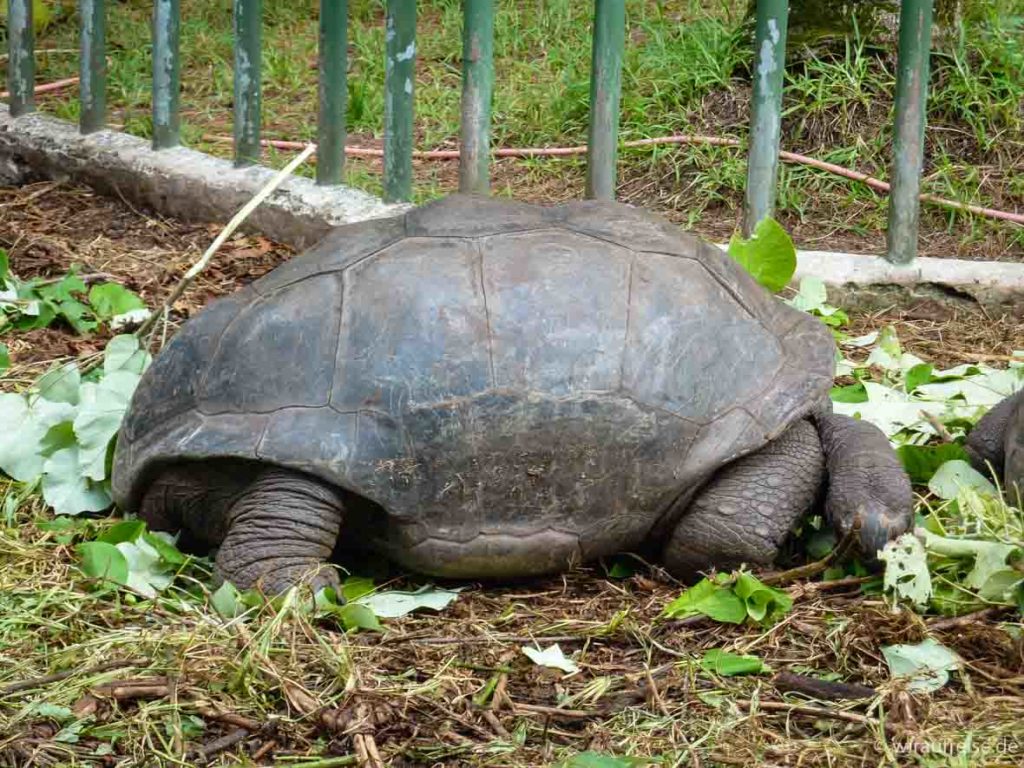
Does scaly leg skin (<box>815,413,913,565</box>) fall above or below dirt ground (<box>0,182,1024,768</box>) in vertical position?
above

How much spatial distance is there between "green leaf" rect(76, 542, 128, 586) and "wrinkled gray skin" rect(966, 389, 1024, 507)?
2147 millimetres

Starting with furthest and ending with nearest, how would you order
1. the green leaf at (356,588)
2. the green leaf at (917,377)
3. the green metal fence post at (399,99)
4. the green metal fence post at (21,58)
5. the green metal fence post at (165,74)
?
the green metal fence post at (21,58) → the green metal fence post at (165,74) → the green metal fence post at (399,99) → the green leaf at (917,377) → the green leaf at (356,588)

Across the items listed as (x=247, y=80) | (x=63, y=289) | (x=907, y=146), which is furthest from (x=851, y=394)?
(x=247, y=80)

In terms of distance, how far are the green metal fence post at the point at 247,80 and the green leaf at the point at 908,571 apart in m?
3.98

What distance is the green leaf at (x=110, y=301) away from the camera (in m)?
5.57

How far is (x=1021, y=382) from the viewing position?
4.62 m

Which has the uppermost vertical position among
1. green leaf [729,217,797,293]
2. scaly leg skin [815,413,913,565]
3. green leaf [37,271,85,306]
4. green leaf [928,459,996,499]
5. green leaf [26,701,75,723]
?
green leaf [729,217,797,293]

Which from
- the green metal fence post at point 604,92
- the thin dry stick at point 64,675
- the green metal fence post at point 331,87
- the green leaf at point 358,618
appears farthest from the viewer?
the green metal fence post at point 331,87

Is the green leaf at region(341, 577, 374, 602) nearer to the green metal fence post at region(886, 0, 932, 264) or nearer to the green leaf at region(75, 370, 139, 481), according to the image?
the green leaf at region(75, 370, 139, 481)

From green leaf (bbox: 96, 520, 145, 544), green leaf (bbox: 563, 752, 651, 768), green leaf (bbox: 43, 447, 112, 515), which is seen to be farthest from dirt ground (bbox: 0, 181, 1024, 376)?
green leaf (bbox: 563, 752, 651, 768)

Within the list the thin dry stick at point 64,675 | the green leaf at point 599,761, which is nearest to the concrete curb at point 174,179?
the thin dry stick at point 64,675

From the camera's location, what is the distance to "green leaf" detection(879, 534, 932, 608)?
3602mm

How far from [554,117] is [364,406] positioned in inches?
165

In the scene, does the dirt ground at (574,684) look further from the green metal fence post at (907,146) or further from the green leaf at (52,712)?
the green metal fence post at (907,146)
